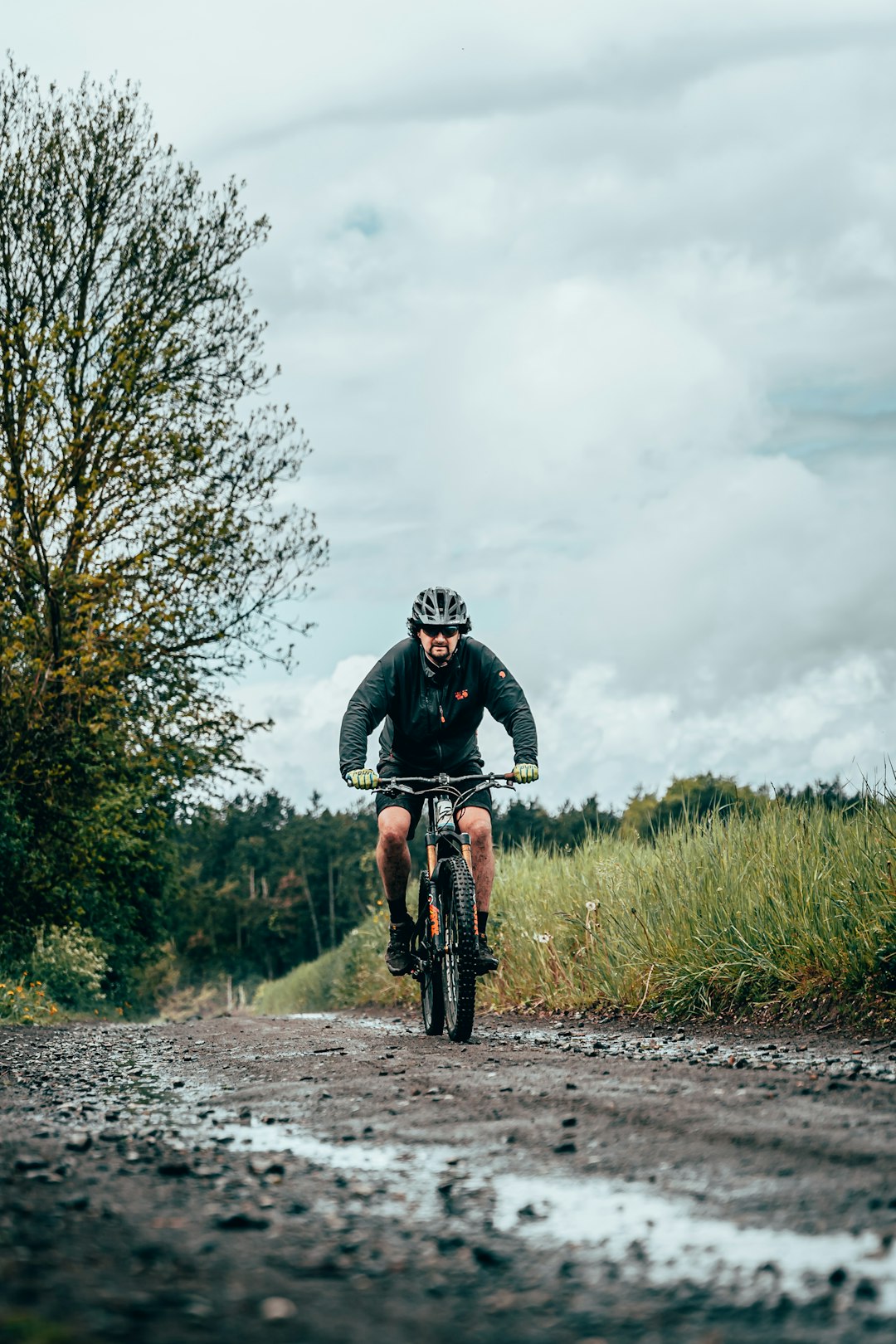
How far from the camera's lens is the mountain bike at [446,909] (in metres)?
7.11

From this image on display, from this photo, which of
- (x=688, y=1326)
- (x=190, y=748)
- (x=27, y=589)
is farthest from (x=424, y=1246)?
(x=190, y=748)

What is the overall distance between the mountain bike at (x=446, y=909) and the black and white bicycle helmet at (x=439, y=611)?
0.92m

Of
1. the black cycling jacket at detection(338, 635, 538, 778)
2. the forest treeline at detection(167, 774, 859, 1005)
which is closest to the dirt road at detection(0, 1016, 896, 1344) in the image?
the black cycling jacket at detection(338, 635, 538, 778)

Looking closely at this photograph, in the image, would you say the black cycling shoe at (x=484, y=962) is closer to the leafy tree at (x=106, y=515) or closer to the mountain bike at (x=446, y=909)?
the mountain bike at (x=446, y=909)

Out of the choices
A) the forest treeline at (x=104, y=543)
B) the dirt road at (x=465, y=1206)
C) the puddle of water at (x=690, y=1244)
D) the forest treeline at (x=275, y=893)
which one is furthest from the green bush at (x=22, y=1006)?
the forest treeline at (x=275, y=893)

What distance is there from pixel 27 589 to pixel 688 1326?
1919cm

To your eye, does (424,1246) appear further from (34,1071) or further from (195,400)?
(195,400)

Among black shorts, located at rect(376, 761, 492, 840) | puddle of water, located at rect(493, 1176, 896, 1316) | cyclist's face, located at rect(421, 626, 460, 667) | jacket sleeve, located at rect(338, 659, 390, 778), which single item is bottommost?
puddle of water, located at rect(493, 1176, 896, 1316)

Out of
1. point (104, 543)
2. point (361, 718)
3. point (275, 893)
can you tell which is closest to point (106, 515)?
point (104, 543)

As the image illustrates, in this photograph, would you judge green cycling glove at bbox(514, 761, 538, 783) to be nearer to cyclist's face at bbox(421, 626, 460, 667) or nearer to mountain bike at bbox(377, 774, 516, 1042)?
mountain bike at bbox(377, 774, 516, 1042)

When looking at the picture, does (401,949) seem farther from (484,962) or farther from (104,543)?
(104,543)

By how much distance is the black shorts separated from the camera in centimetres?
780

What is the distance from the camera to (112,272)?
22172 mm

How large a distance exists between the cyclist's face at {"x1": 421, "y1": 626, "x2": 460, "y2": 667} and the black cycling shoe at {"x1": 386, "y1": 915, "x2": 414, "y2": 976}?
166cm
